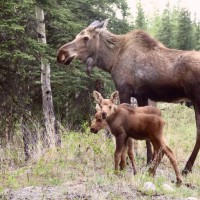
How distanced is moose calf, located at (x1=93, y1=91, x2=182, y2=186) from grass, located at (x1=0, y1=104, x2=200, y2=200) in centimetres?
37

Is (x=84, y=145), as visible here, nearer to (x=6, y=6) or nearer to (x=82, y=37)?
(x=82, y=37)

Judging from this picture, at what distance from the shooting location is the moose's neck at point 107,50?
30.7ft

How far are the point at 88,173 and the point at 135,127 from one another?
104cm

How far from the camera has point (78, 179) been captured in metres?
7.30

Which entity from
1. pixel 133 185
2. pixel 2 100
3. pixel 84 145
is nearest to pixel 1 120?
pixel 2 100

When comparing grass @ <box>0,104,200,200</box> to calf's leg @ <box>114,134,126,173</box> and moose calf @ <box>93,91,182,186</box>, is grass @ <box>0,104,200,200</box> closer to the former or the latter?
calf's leg @ <box>114,134,126,173</box>

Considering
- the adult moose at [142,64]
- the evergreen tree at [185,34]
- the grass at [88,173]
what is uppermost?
the evergreen tree at [185,34]

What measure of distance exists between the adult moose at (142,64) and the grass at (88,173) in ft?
3.67

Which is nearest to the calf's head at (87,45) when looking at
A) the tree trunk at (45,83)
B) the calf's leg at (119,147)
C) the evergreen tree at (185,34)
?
the calf's leg at (119,147)

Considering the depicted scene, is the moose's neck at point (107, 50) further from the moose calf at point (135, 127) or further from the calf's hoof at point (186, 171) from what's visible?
the calf's hoof at point (186, 171)

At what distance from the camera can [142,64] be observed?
28.5ft

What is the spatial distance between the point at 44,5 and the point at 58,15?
445 millimetres

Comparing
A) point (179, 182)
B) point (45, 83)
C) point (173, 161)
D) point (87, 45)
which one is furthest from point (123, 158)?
point (45, 83)

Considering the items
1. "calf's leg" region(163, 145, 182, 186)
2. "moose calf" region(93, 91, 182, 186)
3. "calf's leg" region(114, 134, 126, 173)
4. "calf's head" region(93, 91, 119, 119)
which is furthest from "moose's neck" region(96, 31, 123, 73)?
"calf's leg" region(163, 145, 182, 186)
